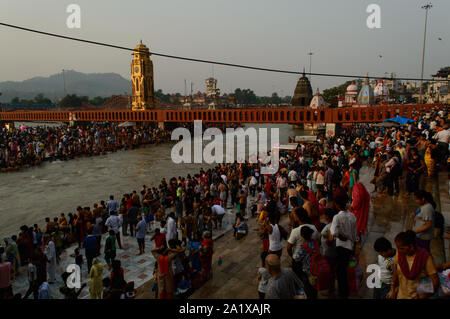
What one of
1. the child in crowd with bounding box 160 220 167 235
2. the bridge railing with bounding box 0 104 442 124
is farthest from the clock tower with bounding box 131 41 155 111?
the child in crowd with bounding box 160 220 167 235

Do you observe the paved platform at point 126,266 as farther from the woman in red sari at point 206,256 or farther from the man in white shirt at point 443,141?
the man in white shirt at point 443,141

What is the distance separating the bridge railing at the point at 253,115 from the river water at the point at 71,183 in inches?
721

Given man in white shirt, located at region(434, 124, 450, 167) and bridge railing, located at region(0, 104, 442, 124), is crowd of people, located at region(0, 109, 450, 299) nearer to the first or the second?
man in white shirt, located at region(434, 124, 450, 167)

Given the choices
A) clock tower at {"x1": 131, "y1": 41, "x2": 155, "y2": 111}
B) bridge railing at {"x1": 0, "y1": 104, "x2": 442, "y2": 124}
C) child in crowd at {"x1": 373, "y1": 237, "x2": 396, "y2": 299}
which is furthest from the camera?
clock tower at {"x1": 131, "y1": 41, "x2": 155, "y2": 111}

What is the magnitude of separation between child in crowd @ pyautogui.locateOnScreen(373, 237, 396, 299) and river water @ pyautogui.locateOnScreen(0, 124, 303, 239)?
48.0 feet

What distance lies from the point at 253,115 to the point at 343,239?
46.7 m

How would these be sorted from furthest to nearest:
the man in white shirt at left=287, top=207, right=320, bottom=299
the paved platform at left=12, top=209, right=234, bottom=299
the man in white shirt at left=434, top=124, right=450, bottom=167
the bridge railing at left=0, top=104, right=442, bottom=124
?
the bridge railing at left=0, top=104, right=442, bottom=124
the man in white shirt at left=434, top=124, right=450, bottom=167
the paved platform at left=12, top=209, right=234, bottom=299
the man in white shirt at left=287, top=207, right=320, bottom=299

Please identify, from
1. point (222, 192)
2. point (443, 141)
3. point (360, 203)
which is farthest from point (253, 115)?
point (360, 203)

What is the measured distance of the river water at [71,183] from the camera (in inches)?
666

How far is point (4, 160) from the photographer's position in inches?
1091

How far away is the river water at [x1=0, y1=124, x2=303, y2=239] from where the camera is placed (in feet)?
55.5
